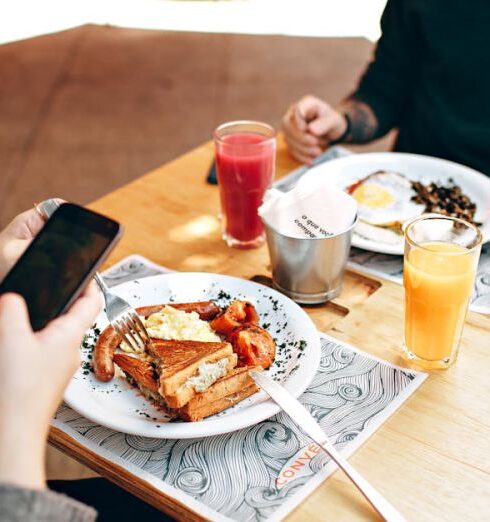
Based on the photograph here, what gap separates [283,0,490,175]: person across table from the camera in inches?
82.0

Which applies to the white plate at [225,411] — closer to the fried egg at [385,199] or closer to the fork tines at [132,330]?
the fork tines at [132,330]

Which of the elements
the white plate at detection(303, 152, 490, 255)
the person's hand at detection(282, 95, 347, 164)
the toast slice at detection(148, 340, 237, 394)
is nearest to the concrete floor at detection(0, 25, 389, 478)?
the person's hand at detection(282, 95, 347, 164)

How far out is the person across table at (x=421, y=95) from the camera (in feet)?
6.84

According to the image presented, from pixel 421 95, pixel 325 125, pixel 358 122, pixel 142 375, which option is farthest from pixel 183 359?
pixel 421 95

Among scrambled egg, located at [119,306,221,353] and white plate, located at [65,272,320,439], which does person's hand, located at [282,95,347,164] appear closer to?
white plate, located at [65,272,320,439]

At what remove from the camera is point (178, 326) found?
128cm

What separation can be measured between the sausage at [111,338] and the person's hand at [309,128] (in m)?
0.79

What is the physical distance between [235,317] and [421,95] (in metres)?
1.32

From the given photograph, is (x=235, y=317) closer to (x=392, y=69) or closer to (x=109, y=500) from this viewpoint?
(x=109, y=500)

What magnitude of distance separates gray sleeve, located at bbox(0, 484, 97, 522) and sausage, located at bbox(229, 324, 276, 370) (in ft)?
1.60

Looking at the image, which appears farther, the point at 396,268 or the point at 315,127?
the point at 315,127

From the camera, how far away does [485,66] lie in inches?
83.4

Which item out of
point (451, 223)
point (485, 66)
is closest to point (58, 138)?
point (485, 66)

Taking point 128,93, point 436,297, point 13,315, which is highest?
point 13,315
